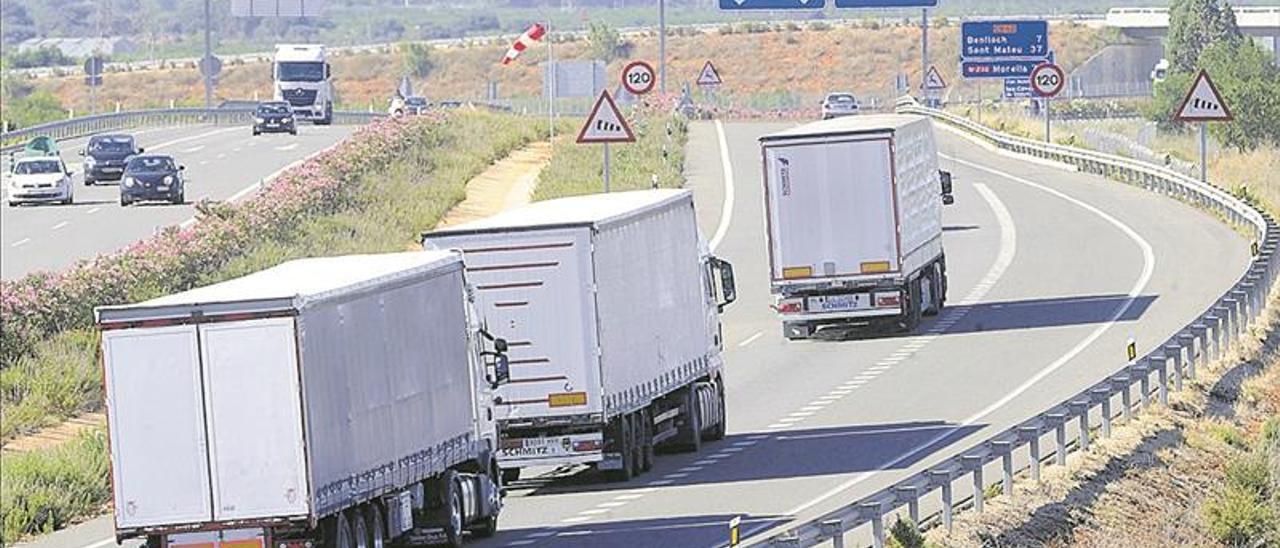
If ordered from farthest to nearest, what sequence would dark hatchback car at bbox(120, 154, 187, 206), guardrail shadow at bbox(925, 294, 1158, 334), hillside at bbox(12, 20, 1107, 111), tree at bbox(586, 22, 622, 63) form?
1. tree at bbox(586, 22, 622, 63)
2. hillside at bbox(12, 20, 1107, 111)
3. dark hatchback car at bbox(120, 154, 187, 206)
4. guardrail shadow at bbox(925, 294, 1158, 334)

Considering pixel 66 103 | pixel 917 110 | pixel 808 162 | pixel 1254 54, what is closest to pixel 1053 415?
pixel 808 162

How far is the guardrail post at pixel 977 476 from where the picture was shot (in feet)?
71.1

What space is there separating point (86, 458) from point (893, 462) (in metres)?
8.33

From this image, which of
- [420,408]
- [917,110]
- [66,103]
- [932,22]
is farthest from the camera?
[66,103]

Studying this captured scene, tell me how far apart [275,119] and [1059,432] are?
70992 millimetres

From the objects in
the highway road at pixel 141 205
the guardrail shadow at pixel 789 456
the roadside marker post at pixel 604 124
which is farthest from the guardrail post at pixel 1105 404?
the highway road at pixel 141 205

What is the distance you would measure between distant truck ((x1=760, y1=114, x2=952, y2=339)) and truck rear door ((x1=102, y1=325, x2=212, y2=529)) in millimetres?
18925

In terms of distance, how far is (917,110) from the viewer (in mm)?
92938

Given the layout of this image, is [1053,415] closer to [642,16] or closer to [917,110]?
[917,110]

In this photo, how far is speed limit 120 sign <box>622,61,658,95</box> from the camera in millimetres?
46844

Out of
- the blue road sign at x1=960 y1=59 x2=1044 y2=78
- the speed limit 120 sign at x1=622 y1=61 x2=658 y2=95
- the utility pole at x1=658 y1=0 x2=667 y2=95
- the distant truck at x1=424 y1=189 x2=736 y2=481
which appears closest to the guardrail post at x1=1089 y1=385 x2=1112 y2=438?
the distant truck at x1=424 y1=189 x2=736 y2=481

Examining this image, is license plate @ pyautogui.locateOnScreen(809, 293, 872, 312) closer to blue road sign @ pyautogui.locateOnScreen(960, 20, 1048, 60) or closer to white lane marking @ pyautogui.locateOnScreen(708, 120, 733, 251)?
white lane marking @ pyautogui.locateOnScreen(708, 120, 733, 251)

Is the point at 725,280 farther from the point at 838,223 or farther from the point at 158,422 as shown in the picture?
the point at 158,422

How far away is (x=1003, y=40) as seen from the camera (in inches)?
3386
